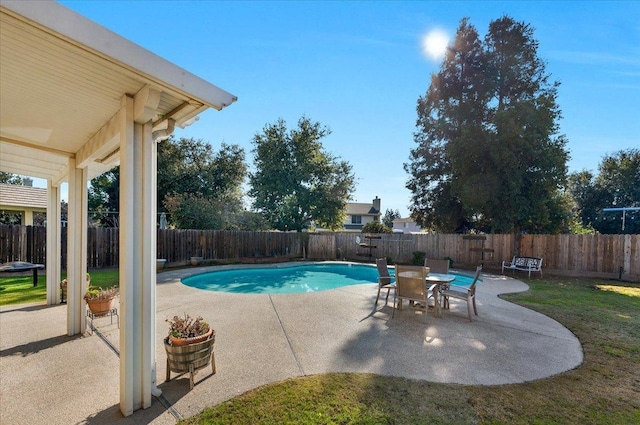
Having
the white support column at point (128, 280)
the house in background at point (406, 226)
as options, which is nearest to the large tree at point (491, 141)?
the white support column at point (128, 280)

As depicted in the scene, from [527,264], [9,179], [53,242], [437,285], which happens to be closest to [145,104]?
[53,242]

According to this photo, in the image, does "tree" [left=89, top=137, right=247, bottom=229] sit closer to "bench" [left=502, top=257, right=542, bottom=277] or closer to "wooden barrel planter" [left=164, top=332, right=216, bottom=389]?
"bench" [left=502, top=257, right=542, bottom=277]

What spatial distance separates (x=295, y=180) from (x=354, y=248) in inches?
245

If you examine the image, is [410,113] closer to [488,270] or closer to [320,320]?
[488,270]

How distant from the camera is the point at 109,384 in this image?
3172 millimetres

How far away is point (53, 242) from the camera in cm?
555

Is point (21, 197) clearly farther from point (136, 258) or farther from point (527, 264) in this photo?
point (527, 264)

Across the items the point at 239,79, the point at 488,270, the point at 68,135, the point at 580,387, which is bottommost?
the point at 488,270

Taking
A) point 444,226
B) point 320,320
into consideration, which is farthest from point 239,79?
point 444,226

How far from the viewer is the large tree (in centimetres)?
1274

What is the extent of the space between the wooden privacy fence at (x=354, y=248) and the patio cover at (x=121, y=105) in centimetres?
921

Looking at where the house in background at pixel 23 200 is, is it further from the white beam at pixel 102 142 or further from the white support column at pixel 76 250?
the white beam at pixel 102 142

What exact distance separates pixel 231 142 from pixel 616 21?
21.2 meters

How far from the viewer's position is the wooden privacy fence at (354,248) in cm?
1079
